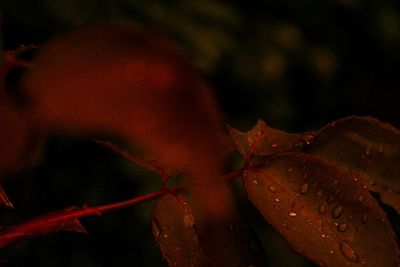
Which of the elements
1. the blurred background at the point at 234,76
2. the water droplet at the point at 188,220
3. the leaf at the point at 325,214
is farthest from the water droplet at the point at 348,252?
the blurred background at the point at 234,76

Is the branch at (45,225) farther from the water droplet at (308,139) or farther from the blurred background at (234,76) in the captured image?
the blurred background at (234,76)

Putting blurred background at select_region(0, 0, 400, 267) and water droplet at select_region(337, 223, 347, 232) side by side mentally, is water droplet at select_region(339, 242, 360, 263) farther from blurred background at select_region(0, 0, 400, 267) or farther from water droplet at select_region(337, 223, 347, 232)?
blurred background at select_region(0, 0, 400, 267)

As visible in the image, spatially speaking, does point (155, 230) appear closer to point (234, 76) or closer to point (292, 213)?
point (292, 213)

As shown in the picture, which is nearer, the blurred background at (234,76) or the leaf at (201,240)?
the leaf at (201,240)

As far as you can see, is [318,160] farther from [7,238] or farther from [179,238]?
[7,238]

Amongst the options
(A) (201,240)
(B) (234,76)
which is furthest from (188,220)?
(B) (234,76)
